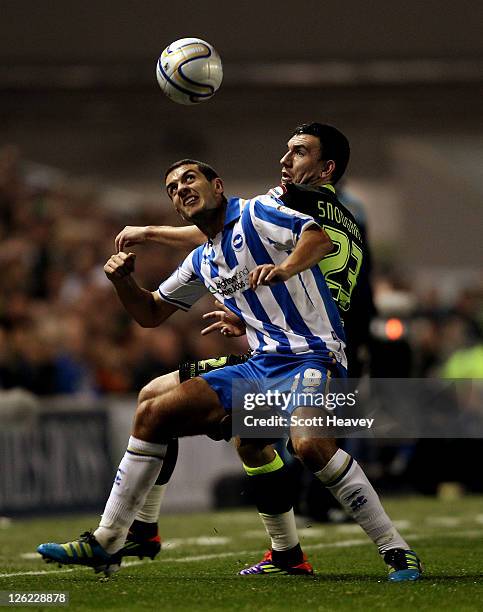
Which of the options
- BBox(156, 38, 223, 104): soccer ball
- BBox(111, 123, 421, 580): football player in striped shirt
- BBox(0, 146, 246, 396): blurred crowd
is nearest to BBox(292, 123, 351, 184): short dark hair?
BBox(111, 123, 421, 580): football player in striped shirt

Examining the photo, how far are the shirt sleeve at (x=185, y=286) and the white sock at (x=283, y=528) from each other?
1140 mm

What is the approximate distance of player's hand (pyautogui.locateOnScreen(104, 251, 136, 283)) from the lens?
5.97 meters

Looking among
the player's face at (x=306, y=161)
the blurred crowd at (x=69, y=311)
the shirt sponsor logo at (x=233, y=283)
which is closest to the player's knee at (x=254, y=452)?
the shirt sponsor logo at (x=233, y=283)

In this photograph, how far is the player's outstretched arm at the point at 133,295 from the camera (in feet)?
19.6

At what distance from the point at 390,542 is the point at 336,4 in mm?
15420

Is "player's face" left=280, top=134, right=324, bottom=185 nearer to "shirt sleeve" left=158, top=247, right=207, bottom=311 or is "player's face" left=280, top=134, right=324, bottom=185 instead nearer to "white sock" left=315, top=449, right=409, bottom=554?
"shirt sleeve" left=158, top=247, right=207, bottom=311

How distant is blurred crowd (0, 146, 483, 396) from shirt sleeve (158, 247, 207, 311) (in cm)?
499

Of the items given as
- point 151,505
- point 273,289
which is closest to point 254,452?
point 151,505

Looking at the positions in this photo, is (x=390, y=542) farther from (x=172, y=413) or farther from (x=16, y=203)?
(x=16, y=203)

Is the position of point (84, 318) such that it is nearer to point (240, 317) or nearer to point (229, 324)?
point (229, 324)

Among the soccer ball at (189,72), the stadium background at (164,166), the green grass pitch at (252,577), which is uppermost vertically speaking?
the stadium background at (164,166)

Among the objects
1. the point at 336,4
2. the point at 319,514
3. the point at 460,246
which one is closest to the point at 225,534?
the point at 319,514

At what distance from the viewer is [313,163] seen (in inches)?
259

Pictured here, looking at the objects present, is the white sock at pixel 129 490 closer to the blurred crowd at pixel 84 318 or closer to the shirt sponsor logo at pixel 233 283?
the shirt sponsor logo at pixel 233 283
